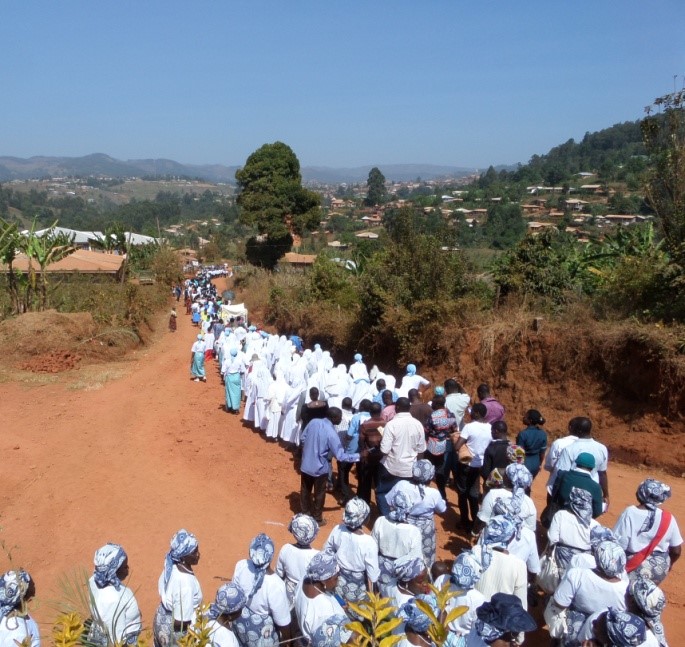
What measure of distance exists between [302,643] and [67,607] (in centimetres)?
149

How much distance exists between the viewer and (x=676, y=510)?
24.9 ft

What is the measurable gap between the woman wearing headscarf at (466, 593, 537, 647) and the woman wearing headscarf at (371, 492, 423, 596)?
1.30m

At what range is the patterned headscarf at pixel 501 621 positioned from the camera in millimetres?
3045

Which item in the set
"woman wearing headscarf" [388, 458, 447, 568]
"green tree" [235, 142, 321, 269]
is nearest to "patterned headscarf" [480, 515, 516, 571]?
"woman wearing headscarf" [388, 458, 447, 568]

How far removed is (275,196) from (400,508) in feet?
101

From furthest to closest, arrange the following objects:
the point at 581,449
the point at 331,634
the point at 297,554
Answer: the point at 581,449, the point at 297,554, the point at 331,634

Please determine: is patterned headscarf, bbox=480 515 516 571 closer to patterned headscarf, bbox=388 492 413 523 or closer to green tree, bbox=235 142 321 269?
patterned headscarf, bbox=388 492 413 523

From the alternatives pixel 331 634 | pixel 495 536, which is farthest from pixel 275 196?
pixel 331 634

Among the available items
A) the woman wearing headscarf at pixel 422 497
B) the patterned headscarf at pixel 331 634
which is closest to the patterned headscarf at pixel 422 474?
the woman wearing headscarf at pixel 422 497

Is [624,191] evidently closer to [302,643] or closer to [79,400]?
[79,400]

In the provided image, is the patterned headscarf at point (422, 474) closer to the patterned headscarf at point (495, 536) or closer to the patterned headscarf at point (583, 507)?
the patterned headscarf at point (495, 536)

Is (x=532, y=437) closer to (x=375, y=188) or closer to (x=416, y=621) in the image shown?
(x=416, y=621)

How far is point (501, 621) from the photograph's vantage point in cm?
306

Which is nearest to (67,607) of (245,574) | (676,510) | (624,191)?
(245,574)
